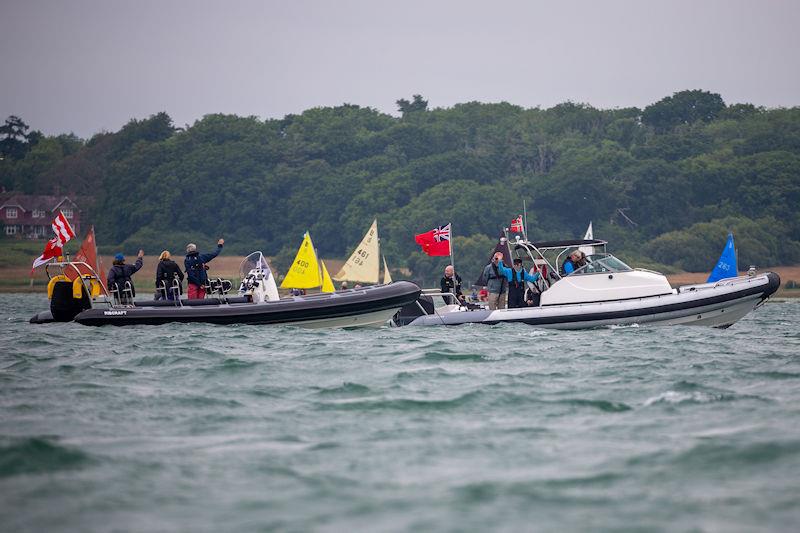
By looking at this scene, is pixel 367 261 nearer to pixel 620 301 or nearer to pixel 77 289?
pixel 77 289

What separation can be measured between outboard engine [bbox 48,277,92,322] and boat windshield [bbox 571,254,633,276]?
872 centimetres

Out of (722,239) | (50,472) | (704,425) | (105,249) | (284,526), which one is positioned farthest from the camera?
(105,249)

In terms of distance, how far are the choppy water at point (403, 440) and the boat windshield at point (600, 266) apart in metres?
4.19

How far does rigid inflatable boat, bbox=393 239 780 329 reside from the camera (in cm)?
1938

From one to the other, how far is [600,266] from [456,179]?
63.3 m

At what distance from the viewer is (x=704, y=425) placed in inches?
384

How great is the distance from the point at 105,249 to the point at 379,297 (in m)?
67.5

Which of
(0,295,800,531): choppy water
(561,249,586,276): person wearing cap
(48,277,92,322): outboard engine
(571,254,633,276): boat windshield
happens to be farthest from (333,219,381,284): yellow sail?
(0,295,800,531): choppy water

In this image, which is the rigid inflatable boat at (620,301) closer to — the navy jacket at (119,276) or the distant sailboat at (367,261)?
the navy jacket at (119,276)

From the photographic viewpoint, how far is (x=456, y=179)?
82.9 meters

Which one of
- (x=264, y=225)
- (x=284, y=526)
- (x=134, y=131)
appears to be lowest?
(x=284, y=526)

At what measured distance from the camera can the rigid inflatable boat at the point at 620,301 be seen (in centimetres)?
1938

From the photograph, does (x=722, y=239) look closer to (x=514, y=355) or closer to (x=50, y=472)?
(x=514, y=355)

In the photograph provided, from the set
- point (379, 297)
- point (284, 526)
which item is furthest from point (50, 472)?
point (379, 297)
